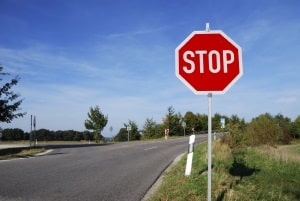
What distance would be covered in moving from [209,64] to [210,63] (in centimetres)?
2

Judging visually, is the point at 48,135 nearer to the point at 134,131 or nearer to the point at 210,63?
the point at 134,131

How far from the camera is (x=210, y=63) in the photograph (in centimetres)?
540

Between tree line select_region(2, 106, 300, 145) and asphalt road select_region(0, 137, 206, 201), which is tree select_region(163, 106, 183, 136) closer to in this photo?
tree line select_region(2, 106, 300, 145)

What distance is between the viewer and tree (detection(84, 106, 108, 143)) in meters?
60.5

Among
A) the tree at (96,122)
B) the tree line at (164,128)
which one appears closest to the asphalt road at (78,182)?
the tree line at (164,128)

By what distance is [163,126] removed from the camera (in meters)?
69.0

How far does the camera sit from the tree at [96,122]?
60.5m

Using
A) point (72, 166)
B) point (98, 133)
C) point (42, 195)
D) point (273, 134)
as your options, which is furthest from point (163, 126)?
point (42, 195)

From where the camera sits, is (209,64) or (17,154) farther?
(17,154)

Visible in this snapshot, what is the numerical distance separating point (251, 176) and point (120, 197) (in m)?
4.11

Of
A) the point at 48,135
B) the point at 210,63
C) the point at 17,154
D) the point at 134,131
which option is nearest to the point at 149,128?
the point at 134,131

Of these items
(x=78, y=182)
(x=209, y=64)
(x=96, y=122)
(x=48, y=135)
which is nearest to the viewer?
(x=209, y=64)

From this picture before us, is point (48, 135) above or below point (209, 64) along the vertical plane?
below

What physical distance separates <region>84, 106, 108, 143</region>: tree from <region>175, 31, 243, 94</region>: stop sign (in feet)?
183
